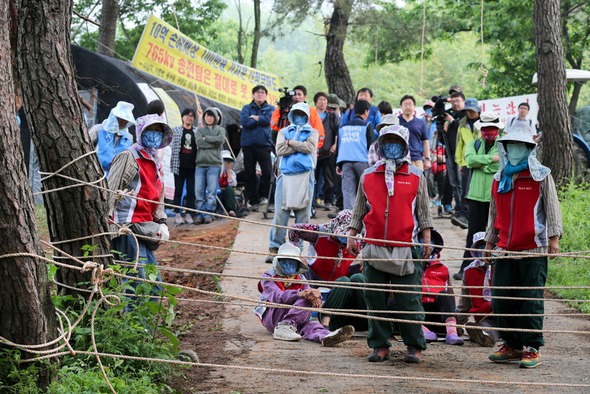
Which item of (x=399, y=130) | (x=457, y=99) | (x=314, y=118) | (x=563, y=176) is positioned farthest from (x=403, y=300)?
(x=563, y=176)

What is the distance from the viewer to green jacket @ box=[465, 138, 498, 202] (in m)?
9.90

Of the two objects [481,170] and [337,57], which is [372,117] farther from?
[337,57]

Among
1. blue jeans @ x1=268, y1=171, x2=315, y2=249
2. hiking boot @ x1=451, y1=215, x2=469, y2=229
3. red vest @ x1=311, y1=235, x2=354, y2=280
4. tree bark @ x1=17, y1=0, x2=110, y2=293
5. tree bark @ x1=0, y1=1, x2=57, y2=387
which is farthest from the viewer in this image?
hiking boot @ x1=451, y1=215, x2=469, y2=229

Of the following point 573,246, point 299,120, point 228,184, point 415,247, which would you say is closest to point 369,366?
point 415,247

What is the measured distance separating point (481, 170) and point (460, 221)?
10.0 ft

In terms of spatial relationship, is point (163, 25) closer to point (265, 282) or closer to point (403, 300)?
point (265, 282)

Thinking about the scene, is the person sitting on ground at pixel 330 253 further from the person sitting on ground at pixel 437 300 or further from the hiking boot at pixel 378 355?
the hiking boot at pixel 378 355

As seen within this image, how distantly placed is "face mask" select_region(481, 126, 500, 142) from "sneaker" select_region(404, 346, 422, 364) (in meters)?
3.41

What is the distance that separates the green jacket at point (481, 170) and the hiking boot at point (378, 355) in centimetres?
321

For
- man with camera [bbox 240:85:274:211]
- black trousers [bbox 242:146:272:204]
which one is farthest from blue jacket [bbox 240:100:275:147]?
black trousers [bbox 242:146:272:204]

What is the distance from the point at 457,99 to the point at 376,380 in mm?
7573

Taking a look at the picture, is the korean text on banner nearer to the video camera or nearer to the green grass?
the video camera

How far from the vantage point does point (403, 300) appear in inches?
281

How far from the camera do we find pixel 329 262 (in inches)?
347
